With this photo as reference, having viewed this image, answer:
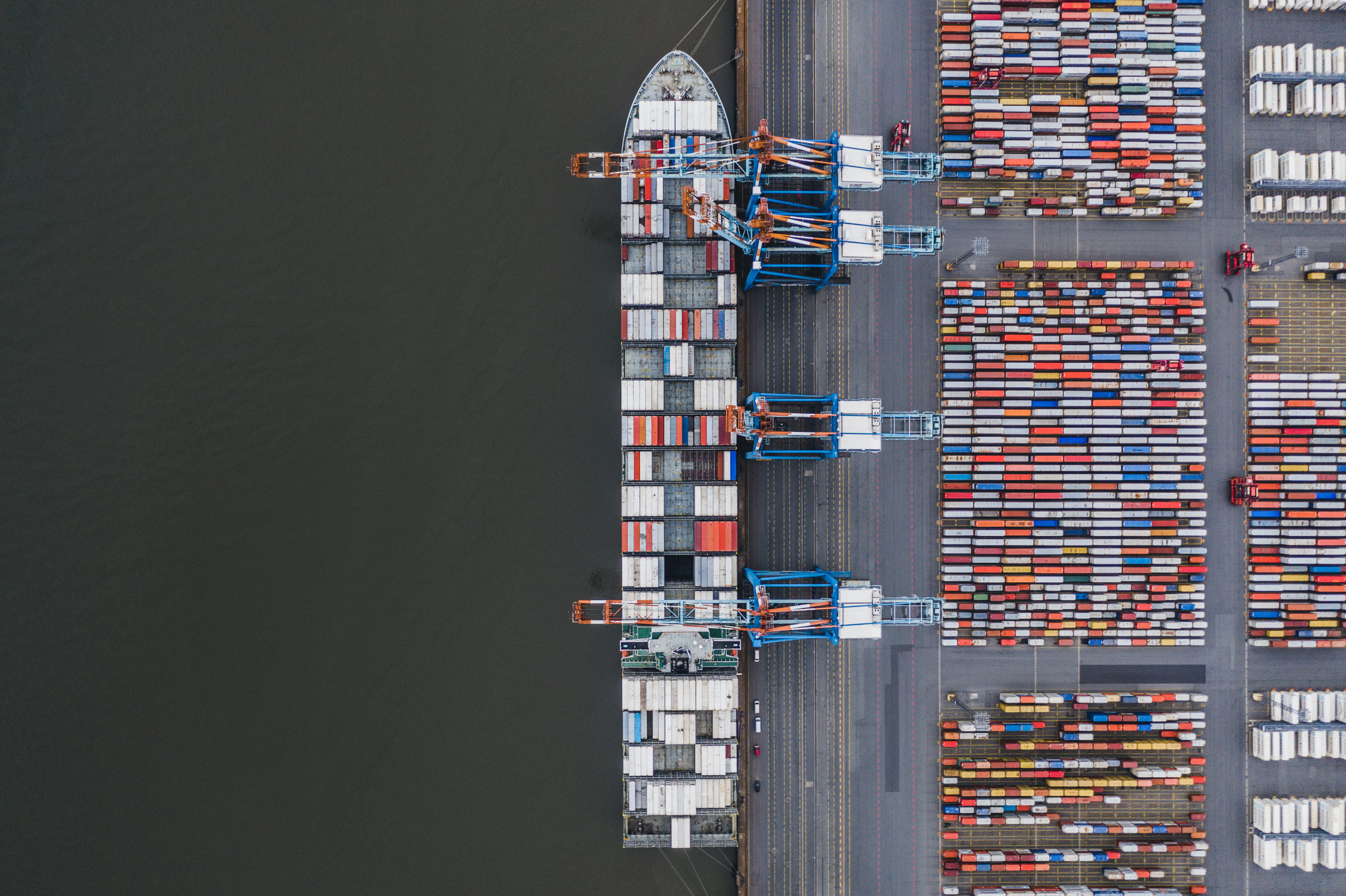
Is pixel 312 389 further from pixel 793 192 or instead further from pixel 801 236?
pixel 793 192

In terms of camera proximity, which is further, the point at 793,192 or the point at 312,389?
the point at 312,389

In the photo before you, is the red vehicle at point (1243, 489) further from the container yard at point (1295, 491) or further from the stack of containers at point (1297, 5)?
the stack of containers at point (1297, 5)

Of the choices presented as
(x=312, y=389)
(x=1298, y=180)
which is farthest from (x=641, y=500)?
(x=1298, y=180)

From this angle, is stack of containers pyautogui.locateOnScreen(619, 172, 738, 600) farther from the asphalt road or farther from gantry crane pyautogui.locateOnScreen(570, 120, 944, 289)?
the asphalt road

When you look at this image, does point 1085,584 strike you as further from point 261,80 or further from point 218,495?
point 261,80

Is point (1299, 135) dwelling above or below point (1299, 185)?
above

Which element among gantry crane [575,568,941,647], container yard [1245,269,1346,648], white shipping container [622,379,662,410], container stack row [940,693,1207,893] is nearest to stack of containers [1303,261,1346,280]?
container yard [1245,269,1346,648]

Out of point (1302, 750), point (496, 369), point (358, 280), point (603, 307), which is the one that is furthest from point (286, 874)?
point (1302, 750)
